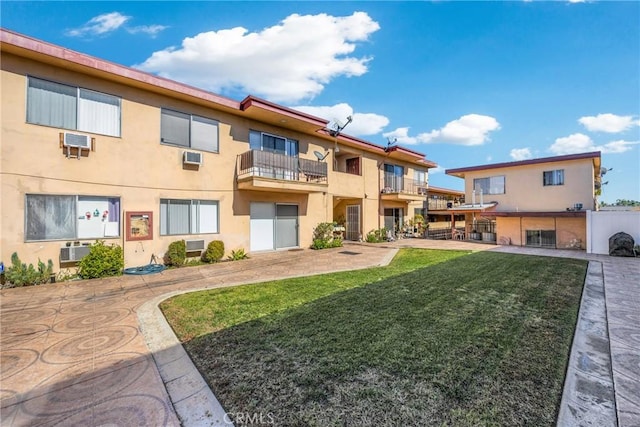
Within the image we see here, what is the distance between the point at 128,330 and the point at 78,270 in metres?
5.44

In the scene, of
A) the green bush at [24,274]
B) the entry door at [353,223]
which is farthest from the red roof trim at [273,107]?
the green bush at [24,274]

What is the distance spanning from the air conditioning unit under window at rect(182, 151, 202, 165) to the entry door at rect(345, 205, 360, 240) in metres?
10.6

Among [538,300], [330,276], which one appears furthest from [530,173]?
[330,276]

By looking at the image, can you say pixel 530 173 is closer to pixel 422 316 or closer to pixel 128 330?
pixel 422 316

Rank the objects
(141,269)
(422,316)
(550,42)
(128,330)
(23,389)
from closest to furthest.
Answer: (23,389) < (128,330) < (422,316) < (141,269) < (550,42)

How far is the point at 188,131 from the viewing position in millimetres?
10273

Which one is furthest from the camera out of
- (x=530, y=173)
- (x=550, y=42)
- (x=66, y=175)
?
(x=530, y=173)

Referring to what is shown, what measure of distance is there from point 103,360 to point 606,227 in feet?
63.9

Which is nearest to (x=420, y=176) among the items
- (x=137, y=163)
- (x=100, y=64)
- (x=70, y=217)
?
(x=137, y=163)

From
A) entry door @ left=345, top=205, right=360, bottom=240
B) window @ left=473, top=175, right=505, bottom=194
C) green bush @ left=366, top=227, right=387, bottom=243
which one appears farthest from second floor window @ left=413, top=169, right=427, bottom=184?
entry door @ left=345, top=205, right=360, bottom=240

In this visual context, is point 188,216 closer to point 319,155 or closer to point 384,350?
point 319,155

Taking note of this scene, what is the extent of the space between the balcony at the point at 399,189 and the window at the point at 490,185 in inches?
147

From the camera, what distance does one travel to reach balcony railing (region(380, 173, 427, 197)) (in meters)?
18.9

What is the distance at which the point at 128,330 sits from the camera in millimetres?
4227
